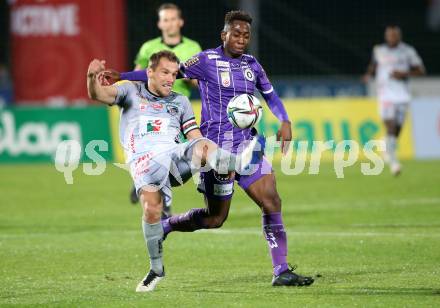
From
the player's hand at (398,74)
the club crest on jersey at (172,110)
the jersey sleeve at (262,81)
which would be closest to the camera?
the club crest on jersey at (172,110)

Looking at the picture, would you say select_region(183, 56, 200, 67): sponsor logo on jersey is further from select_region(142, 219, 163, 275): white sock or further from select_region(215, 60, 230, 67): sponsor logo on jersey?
select_region(142, 219, 163, 275): white sock

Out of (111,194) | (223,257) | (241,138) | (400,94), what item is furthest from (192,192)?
(241,138)

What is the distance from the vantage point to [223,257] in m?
10.2

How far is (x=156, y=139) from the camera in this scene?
837 centimetres

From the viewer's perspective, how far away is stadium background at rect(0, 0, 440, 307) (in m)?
8.57

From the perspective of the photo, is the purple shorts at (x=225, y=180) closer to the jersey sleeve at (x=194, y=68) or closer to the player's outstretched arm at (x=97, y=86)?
the jersey sleeve at (x=194, y=68)

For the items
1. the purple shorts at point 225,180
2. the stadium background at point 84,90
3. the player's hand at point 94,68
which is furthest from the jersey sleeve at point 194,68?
the stadium background at point 84,90

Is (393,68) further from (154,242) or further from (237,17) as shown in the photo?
(154,242)

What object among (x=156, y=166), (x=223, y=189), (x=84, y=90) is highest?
(x=156, y=166)

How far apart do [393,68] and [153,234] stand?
12534 mm

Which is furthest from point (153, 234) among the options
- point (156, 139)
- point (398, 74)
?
point (398, 74)

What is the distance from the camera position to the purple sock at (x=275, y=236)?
8578 millimetres

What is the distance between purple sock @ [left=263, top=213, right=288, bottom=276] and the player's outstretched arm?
161 centimetres

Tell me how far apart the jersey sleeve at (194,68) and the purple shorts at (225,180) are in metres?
0.83
